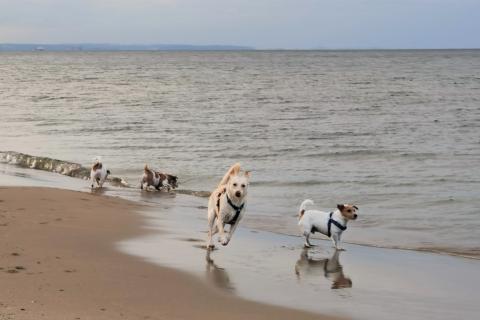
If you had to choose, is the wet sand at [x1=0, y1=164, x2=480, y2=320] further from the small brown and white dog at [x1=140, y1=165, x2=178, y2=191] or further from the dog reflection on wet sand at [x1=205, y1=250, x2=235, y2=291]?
the small brown and white dog at [x1=140, y1=165, x2=178, y2=191]

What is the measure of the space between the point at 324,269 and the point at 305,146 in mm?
15500

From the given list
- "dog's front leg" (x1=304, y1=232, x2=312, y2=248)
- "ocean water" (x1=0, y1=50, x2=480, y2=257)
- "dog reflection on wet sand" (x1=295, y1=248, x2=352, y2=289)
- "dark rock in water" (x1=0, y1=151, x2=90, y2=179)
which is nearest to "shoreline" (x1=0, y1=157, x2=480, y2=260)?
"dark rock in water" (x1=0, y1=151, x2=90, y2=179)

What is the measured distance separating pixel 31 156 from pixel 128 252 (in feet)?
43.8

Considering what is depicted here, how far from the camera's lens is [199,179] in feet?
61.1

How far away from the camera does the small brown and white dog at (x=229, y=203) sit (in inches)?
354

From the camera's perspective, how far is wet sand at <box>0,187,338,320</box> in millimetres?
6145

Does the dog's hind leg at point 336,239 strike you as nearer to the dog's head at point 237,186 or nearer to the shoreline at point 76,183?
the shoreline at point 76,183

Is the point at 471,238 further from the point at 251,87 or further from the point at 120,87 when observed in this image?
the point at 120,87

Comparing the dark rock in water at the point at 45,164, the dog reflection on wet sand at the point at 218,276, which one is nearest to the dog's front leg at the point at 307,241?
the dog reflection on wet sand at the point at 218,276

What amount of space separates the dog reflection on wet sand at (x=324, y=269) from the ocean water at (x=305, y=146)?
1.92 m

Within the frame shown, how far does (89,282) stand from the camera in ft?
23.1

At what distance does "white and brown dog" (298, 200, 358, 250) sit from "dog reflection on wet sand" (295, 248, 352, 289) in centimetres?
60

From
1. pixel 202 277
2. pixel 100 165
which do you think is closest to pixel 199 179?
pixel 100 165

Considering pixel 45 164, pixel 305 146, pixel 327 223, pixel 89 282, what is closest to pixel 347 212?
pixel 327 223
